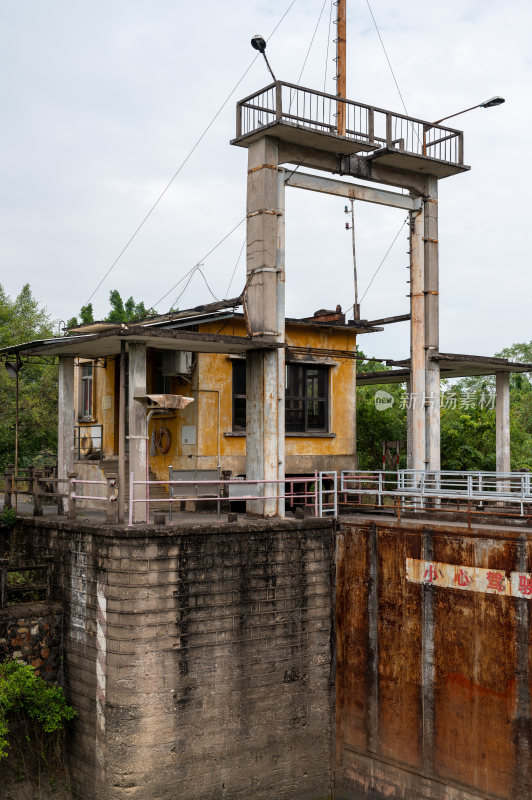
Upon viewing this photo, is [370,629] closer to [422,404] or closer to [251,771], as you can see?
[251,771]

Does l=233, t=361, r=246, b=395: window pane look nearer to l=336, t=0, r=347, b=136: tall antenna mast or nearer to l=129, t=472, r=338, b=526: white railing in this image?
l=129, t=472, r=338, b=526: white railing

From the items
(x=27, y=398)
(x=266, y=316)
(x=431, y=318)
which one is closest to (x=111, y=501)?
(x=266, y=316)

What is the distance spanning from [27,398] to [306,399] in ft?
64.7

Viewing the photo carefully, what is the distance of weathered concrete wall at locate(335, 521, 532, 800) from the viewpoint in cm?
1375

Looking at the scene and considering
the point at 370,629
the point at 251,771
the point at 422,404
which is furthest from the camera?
the point at 422,404

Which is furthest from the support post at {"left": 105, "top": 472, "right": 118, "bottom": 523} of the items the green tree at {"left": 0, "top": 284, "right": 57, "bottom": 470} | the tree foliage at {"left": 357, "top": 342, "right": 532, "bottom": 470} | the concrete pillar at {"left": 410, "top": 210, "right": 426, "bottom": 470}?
the green tree at {"left": 0, "top": 284, "right": 57, "bottom": 470}

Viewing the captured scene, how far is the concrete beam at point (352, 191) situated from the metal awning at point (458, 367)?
13.4 feet

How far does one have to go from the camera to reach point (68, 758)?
51.1ft

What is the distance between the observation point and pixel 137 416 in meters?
15.9

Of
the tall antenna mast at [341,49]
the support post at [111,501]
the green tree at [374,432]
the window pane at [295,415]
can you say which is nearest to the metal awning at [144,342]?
the support post at [111,501]

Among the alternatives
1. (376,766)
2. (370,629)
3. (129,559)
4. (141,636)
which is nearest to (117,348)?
(129,559)

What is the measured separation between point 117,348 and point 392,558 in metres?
7.29

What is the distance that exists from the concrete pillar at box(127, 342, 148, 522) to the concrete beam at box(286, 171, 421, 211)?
575cm

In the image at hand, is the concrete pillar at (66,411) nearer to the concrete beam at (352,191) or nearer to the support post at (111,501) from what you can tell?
the support post at (111,501)
